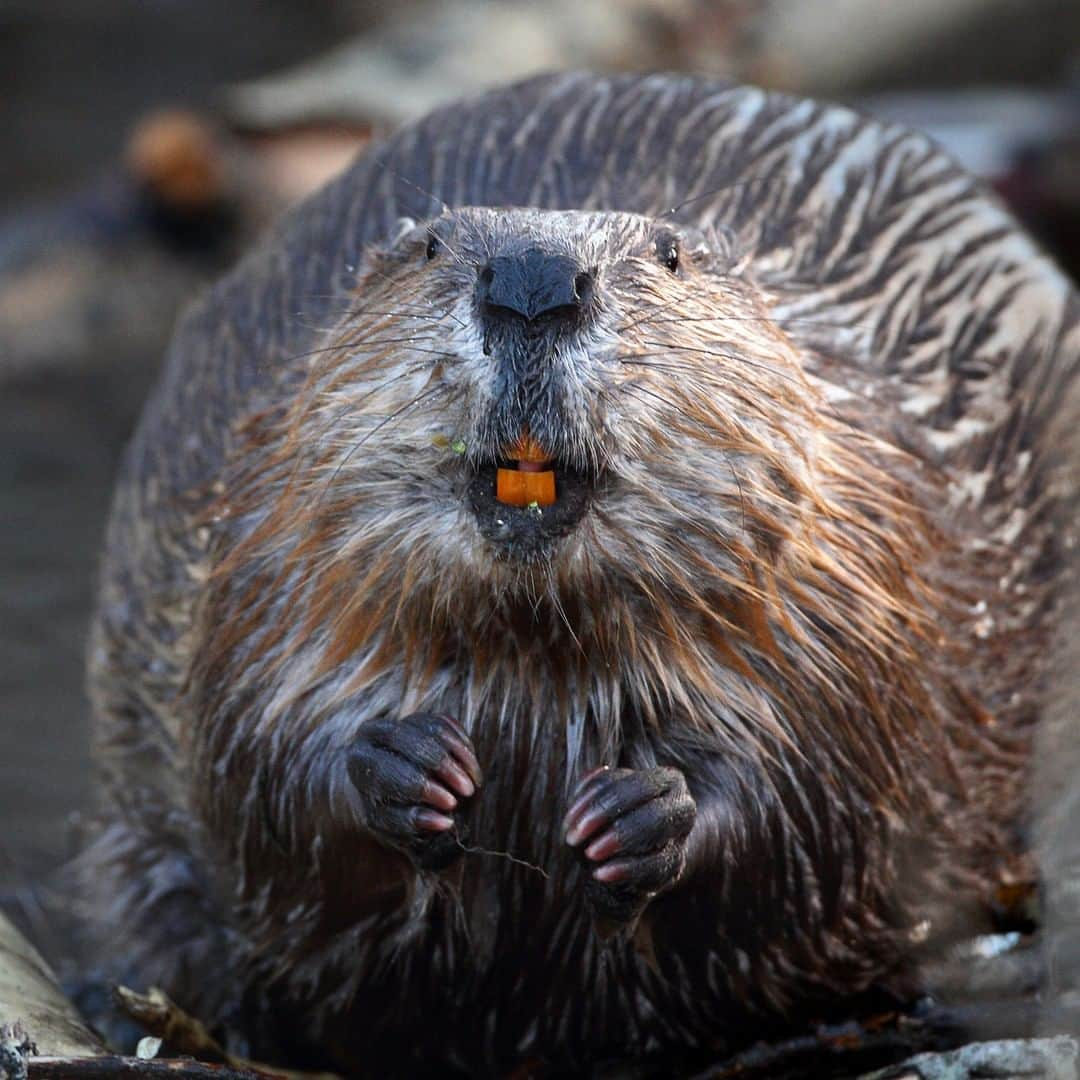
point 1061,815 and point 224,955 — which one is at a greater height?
point 1061,815

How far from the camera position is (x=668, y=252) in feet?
11.2

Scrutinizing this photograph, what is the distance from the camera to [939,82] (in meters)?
8.94

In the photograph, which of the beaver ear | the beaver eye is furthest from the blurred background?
the beaver eye

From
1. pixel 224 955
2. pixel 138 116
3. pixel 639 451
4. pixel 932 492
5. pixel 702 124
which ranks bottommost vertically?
pixel 224 955

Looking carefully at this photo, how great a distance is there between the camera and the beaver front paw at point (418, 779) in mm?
3283

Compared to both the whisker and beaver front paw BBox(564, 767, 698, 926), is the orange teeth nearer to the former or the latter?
the whisker

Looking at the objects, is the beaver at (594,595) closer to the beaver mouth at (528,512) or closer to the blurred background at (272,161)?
A: the beaver mouth at (528,512)

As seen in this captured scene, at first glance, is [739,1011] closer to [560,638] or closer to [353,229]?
[560,638]

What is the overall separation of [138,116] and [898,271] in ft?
22.7

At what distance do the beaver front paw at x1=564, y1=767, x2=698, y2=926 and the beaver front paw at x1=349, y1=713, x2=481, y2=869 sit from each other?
189 millimetres

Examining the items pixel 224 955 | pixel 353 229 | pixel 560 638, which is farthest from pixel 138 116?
pixel 560 638

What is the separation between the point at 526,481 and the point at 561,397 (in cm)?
14

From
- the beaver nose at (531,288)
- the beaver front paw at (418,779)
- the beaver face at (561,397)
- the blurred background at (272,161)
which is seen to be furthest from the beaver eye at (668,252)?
the blurred background at (272,161)

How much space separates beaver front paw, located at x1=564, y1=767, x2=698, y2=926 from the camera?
3195mm
